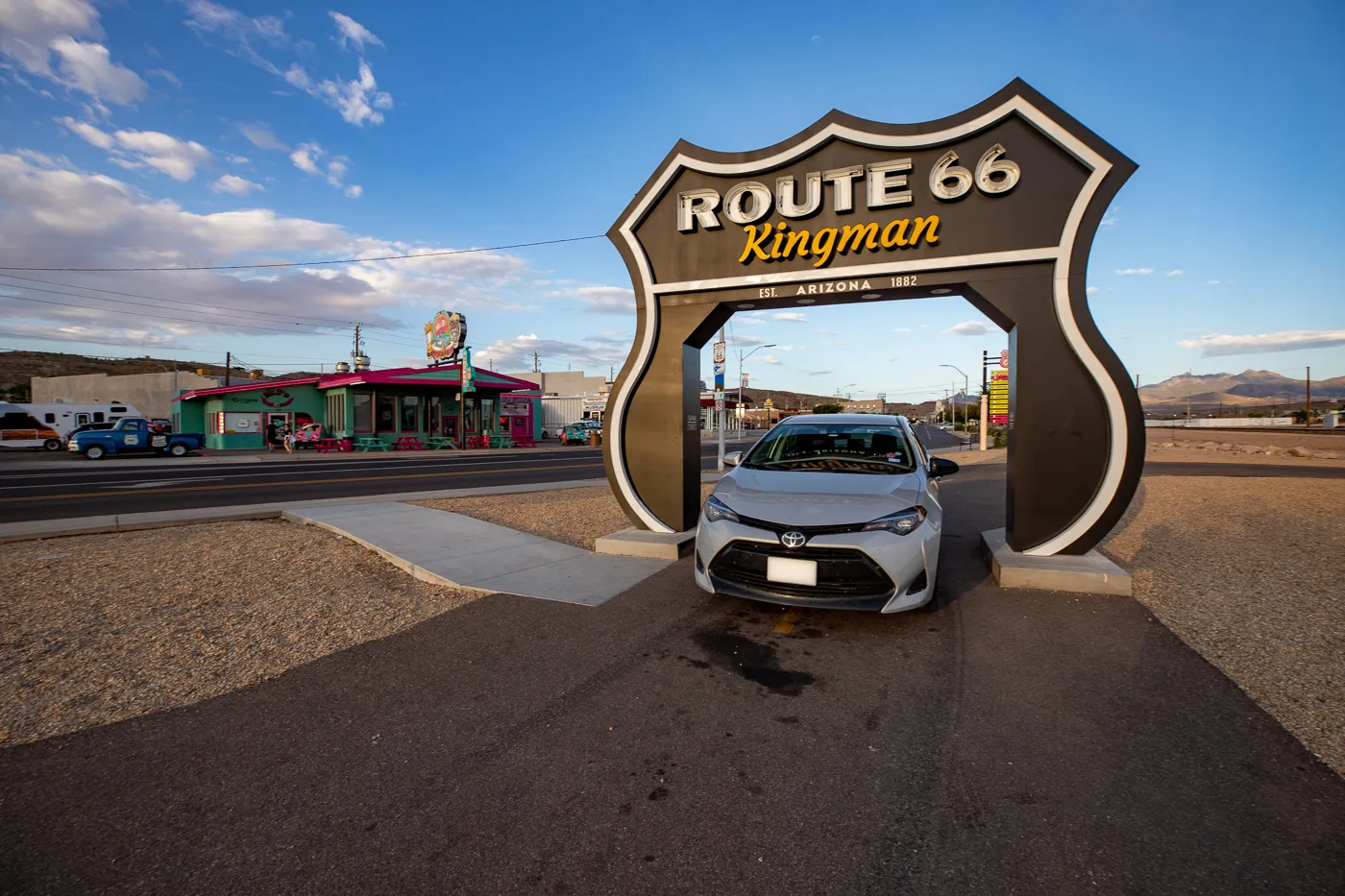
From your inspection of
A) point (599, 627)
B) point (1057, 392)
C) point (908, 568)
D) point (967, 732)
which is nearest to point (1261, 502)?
point (1057, 392)

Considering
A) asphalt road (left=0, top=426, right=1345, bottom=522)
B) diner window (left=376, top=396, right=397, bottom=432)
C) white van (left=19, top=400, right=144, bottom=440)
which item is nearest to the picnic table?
diner window (left=376, top=396, right=397, bottom=432)

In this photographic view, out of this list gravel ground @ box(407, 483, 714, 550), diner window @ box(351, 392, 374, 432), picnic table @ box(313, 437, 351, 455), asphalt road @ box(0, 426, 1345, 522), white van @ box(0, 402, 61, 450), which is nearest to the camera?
gravel ground @ box(407, 483, 714, 550)

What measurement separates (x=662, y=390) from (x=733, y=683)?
4446 mm

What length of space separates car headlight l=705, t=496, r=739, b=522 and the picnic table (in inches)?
1266

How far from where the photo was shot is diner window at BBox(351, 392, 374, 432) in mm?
33397

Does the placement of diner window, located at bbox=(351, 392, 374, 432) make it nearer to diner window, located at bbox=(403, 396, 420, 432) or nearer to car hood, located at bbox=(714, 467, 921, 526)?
diner window, located at bbox=(403, 396, 420, 432)

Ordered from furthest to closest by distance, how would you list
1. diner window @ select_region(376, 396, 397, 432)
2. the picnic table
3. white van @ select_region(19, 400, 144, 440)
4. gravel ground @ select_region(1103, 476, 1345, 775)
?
1. diner window @ select_region(376, 396, 397, 432)
2. white van @ select_region(19, 400, 144, 440)
3. the picnic table
4. gravel ground @ select_region(1103, 476, 1345, 775)

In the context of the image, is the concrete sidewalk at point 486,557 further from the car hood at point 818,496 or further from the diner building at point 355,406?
the diner building at point 355,406

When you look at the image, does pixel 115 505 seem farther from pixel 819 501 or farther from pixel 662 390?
pixel 819 501

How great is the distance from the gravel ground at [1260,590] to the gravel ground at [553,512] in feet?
18.6

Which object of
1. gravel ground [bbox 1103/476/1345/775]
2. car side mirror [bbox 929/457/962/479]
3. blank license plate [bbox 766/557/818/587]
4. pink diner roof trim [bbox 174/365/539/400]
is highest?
pink diner roof trim [bbox 174/365/539/400]

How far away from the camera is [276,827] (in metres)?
2.39

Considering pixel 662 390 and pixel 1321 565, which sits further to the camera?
pixel 662 390

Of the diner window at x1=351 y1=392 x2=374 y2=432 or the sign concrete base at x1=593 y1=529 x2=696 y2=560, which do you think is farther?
the diner window at x1=351 y1=392 x2=374 y2=432
